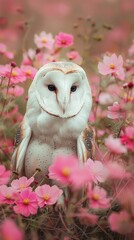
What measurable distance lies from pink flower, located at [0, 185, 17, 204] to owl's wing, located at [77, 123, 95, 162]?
7.4 inches

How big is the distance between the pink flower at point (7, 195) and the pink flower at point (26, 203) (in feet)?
0.04

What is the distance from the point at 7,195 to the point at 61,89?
0.76 feet

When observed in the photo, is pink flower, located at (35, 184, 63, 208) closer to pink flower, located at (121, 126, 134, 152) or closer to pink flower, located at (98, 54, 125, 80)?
pink flower, located at (121, 126, 134, 152)

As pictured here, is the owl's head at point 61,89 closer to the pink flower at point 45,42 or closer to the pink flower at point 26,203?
the pink flower at point 26,203

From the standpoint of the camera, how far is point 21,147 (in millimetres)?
1145

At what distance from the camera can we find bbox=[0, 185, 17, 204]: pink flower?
3.24 ft

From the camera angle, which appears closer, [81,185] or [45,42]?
[81,185]

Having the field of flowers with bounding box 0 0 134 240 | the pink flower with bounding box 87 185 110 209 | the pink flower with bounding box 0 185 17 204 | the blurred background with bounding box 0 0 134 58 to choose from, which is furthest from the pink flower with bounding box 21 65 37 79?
the blurred background with bounding box 0 0 134 58

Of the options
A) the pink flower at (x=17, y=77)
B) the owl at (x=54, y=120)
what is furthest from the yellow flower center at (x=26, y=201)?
the pink flower at (x=17, y=77)

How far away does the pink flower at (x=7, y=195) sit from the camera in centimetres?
99

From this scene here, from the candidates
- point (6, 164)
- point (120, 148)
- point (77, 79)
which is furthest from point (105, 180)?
point (6, 164)

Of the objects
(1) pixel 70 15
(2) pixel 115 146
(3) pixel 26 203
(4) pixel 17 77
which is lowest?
(3) pixel 26 203

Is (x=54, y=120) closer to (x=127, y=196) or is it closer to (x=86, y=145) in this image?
(x=86, y=145)

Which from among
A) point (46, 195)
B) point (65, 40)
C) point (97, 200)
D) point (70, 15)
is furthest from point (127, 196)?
point (70, 15)
